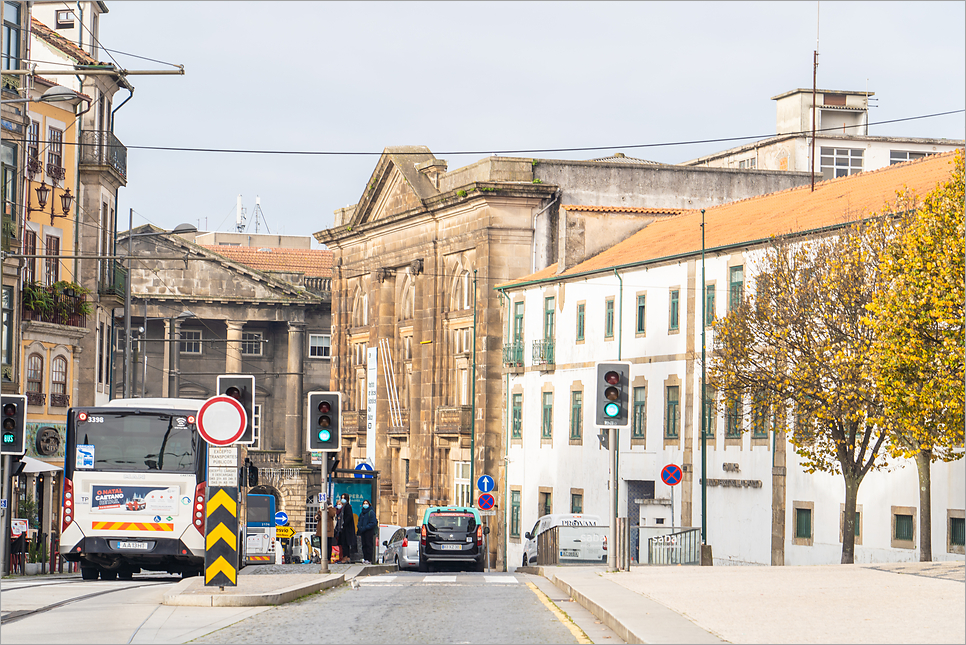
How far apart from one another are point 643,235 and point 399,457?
19814mm

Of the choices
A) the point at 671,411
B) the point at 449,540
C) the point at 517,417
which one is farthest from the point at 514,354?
the point at 449,540

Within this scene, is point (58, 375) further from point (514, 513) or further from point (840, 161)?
point (840, 161)

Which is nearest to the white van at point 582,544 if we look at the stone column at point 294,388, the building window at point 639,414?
the building window at point 639,414

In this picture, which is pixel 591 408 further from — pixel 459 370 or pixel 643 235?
pixel 459 370

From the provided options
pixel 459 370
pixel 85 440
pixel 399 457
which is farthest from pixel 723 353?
pixel 399 457

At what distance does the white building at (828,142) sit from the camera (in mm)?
77562

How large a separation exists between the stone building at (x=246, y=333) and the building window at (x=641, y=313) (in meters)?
39.4

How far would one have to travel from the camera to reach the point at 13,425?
2780 centimetres

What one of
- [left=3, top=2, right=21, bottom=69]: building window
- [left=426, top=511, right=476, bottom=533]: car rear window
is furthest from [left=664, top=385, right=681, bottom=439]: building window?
[left=3, top=2, right=21, bottom=69]: building window

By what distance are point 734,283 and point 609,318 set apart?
8.88 m

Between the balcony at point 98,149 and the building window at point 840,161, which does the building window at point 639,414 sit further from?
the building window at point 840,161

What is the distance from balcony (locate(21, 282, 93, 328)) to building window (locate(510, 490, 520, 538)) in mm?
17875

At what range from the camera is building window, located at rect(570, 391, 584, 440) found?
5701cm

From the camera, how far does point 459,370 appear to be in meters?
69.6
